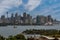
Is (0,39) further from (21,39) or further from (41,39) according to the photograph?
(41,39)

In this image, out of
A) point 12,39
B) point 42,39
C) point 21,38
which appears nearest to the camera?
point 12,39

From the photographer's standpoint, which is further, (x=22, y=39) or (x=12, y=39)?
(x=22, y=39)

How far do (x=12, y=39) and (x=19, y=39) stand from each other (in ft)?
6.16

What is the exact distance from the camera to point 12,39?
1688cm

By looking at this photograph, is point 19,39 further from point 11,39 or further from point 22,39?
point 11,39

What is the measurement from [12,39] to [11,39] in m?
0.18

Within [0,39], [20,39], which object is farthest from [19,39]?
[0,39]

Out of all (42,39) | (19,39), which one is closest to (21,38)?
(19,39)

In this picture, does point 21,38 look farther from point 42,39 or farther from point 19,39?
point 42,39

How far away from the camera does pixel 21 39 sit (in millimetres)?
18406

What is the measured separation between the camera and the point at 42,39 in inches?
710

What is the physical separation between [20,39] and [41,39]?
5.57 ft

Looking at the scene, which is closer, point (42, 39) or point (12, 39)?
point (12, 39)

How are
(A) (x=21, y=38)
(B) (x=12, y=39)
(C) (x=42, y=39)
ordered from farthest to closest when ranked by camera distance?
(A) (x=21, y=38) < (C) (x=42, y=39) < (B) (x=12, y=39)
